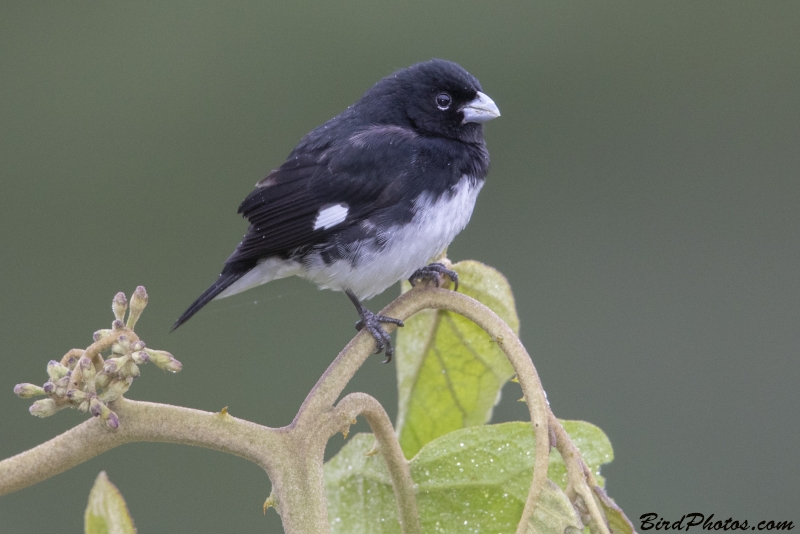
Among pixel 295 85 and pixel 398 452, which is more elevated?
pixel 295 85

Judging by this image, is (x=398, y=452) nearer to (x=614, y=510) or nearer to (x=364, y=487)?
(x=364, y=487)

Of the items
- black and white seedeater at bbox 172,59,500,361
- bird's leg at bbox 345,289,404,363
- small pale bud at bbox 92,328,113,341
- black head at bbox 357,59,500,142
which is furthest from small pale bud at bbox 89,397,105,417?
black head at bbox 357,59,500,142

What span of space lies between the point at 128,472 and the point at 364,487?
13.9 ft

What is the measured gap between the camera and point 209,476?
215 inches

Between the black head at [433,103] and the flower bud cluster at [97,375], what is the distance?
149cm

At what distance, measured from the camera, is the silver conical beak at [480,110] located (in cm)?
251

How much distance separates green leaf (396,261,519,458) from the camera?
182cm

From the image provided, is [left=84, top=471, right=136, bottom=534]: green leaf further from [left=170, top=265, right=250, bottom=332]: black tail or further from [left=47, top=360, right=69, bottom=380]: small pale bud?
[left=170, top=265, right=250, bottom=332]: black tail

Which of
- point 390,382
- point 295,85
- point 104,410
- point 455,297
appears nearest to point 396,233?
point 455,297

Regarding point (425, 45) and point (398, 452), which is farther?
point (425, 45)

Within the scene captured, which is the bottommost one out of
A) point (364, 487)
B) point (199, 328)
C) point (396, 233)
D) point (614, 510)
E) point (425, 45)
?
point (614, 510)

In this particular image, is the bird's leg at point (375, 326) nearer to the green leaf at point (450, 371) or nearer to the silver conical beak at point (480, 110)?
the green leaf at point (450, 371)

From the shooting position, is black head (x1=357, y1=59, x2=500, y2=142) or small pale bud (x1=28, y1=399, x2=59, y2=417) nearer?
small pale bud (x1=28, y1=399, x2=59, y2=417)

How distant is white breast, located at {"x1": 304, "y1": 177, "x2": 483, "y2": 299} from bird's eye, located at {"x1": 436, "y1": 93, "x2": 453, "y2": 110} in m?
0.26
